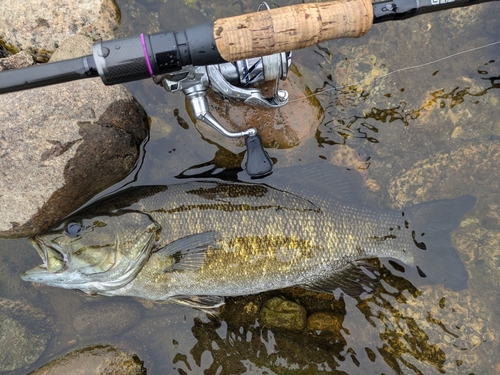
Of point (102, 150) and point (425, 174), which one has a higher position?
Result: point (102, 150)

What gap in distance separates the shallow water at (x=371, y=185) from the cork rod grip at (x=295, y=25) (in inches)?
42.3

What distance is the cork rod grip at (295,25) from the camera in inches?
86.4

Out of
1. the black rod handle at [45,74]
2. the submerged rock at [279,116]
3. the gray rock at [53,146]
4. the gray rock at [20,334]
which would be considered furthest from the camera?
the gray rock at [20,334]

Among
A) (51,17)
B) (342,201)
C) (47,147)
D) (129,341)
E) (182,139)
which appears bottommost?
(129,341)

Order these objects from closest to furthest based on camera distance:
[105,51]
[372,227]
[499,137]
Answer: [105,51] → [372,227] → [499,137]

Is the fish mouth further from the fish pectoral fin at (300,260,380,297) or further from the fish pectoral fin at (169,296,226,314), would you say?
the fish pectoral fin at (300,260,380,297)

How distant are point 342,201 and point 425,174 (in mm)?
867

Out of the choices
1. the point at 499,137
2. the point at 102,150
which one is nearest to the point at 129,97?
the point at 102,150

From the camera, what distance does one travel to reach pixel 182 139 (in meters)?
3.52

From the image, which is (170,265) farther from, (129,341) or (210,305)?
(129,341)

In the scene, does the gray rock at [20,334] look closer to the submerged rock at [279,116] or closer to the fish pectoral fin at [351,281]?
the submerged rock at [279,116]

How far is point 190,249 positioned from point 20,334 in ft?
6.19

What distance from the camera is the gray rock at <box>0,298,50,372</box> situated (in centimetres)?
338

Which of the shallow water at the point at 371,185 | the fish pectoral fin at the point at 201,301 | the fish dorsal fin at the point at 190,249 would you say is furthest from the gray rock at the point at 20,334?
the fish dorsal fin at the point at 190,249
